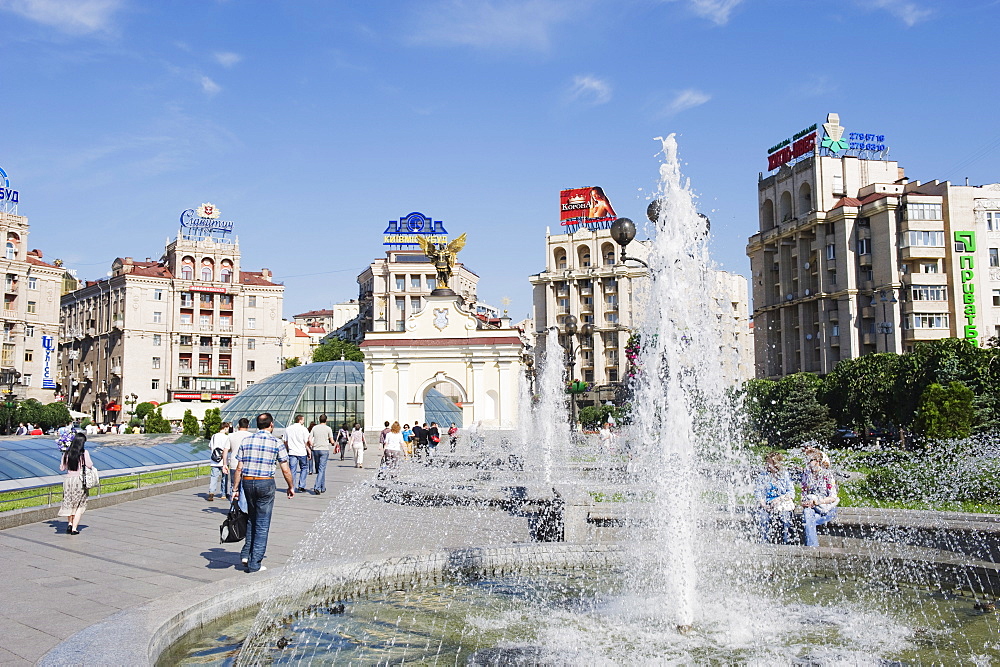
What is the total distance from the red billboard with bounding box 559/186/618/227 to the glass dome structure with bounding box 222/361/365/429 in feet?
120

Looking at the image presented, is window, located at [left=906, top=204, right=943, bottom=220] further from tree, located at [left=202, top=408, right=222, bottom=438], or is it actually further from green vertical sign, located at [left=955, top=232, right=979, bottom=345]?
tree, located at [left=202, top=408, right=222, bottom=438]

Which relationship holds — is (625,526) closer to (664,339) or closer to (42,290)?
(664,339)

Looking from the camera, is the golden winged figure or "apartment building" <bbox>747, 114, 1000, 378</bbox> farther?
"apartment building" <bbox>747, 114, 1000, 378</bbox>

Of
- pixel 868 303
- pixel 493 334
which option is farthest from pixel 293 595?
Result: pixel 868 303

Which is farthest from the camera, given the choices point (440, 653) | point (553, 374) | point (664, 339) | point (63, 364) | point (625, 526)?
point (63, 364)

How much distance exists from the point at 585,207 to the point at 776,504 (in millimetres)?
71731

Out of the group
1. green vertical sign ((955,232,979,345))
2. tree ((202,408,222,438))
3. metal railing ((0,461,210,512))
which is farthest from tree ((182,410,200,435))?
green vertical sign ((955,232,979,345))

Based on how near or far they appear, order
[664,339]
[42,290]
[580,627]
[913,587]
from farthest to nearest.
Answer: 1. [42,290]
2. [664,339]
3. [913,587]
4. [580,627]

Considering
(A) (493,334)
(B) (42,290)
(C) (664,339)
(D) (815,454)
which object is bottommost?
(D) (815,454)

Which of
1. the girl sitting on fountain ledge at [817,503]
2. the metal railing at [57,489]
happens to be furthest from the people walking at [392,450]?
the girl sitting on fountain ledge at [817,503]

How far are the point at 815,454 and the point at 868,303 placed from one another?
149 ft

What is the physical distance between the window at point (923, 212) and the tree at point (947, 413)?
3090 cm

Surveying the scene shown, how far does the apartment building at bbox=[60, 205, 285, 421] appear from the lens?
63.8m

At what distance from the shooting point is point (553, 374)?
34.0 meters
